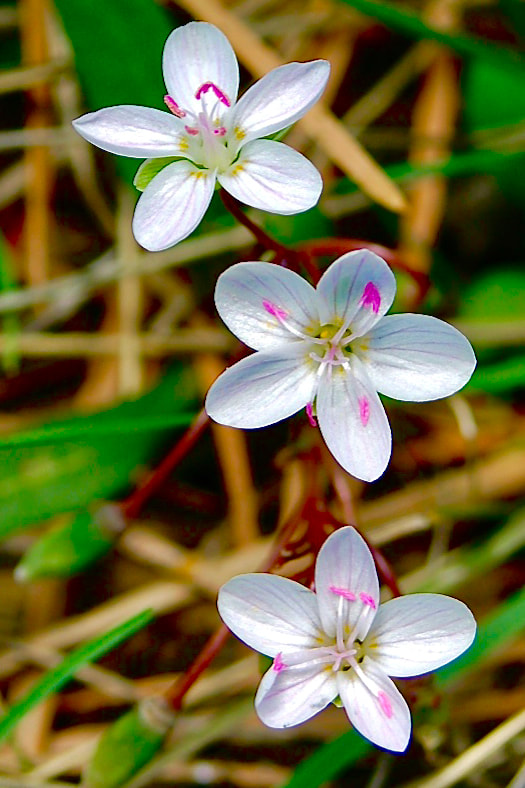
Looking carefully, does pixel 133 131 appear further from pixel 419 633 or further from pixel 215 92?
pixel 419 633

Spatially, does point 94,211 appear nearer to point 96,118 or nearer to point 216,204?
point 216,204

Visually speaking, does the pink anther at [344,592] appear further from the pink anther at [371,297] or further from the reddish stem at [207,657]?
the pink anther at [371,297]

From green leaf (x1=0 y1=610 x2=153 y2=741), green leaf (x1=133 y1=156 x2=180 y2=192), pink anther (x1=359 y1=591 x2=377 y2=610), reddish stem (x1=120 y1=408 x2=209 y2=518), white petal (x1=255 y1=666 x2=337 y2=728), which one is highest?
green leaf (x1=133 y1=156 x2=180 y2=192)

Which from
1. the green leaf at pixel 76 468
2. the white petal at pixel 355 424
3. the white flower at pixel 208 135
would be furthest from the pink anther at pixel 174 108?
the green leaf at pixel 76 468

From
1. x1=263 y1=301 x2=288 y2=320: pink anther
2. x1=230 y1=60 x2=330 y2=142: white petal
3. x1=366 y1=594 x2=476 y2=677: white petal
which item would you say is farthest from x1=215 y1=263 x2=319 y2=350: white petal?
x1=366 y1=594 x2=476 y2=677: white petal

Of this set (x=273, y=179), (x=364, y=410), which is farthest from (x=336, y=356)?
(x=273, y=179)

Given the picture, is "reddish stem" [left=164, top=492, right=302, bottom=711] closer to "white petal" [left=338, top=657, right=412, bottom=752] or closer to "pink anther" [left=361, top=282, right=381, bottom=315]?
"white petal" [left=338, top=657, right=412, bottom=752]
